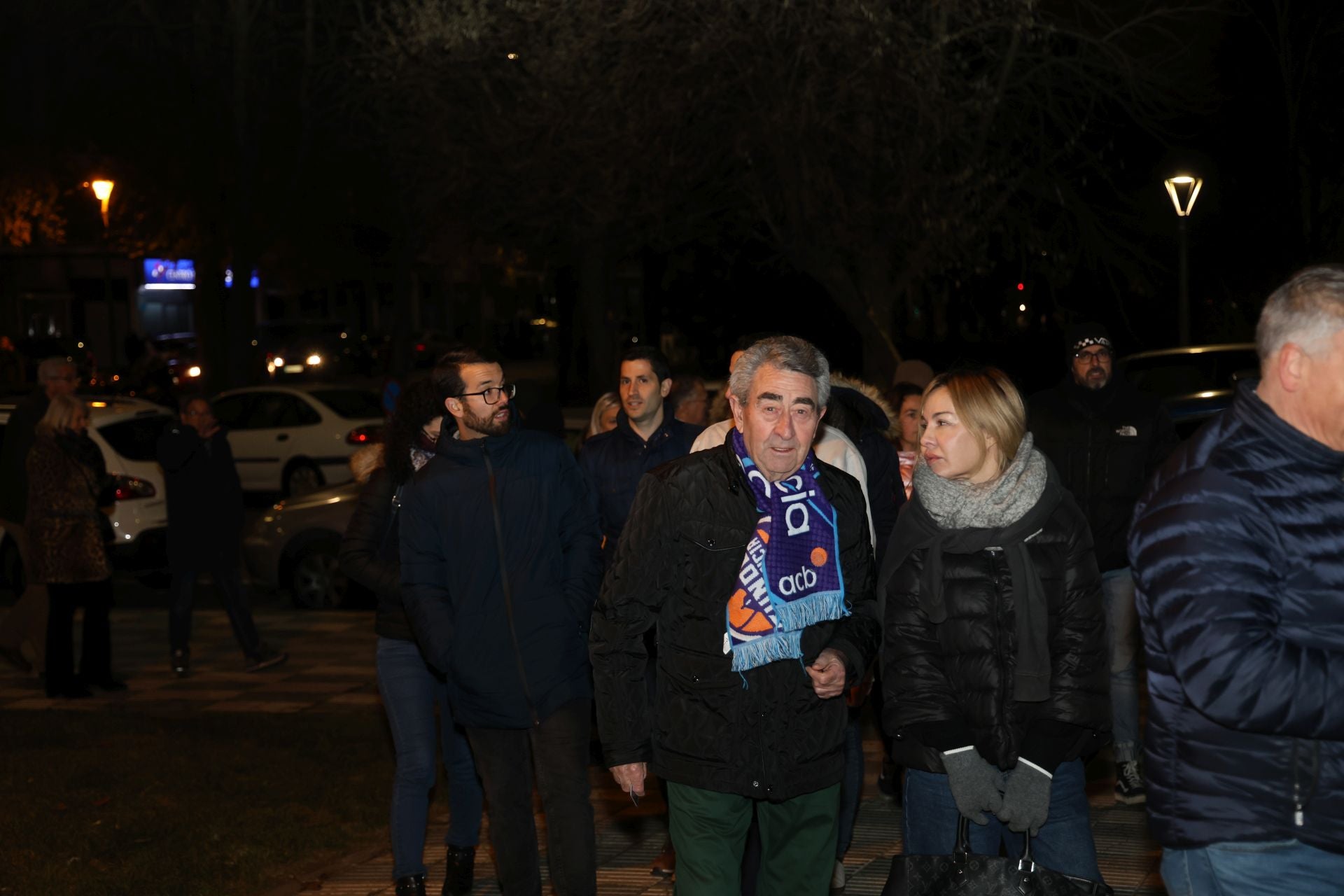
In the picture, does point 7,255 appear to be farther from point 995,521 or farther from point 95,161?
A: point 995,521

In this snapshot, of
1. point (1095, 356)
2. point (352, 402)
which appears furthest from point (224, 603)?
point (352, 402)

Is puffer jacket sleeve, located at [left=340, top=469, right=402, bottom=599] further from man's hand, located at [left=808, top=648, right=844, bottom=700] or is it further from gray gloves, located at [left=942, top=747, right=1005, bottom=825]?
gray gloves, located at [left=942, top=747, right=1005, bottom=825]

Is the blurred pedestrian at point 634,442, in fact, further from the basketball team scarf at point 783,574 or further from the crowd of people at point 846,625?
the basketball team scarf at point 783,574

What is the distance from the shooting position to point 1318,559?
2957 mm

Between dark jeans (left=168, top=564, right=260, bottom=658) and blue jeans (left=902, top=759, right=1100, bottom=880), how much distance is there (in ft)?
25.3

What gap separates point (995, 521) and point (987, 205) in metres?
16.5

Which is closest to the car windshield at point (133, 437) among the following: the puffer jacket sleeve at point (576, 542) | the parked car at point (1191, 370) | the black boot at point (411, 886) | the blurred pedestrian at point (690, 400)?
the blurred pedestrian at point (690, 400)

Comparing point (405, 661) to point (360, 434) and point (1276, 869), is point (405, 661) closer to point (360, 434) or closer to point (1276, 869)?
point (1276, 869)

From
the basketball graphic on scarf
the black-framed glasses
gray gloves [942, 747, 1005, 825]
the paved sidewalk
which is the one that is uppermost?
the black-framed glasses

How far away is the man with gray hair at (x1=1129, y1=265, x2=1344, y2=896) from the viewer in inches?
115

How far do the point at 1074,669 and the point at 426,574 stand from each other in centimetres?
209

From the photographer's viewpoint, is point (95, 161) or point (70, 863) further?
point (95, 161)

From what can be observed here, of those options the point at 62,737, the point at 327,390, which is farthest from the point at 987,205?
the point at 62,737

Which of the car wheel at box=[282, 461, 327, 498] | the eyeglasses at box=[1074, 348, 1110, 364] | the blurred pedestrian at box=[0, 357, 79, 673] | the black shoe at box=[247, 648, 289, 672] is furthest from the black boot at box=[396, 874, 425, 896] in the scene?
the car wheel at box=[282, 461, 327, 498]
